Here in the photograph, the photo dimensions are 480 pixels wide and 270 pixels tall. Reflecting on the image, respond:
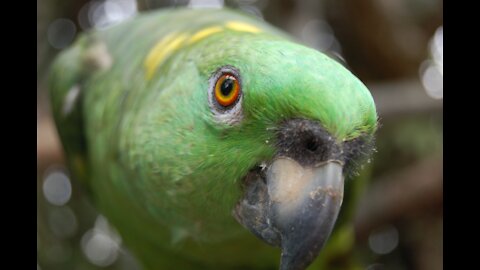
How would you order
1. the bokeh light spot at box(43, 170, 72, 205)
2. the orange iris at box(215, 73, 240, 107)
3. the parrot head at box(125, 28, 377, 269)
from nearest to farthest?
the parrot head at box(125, 28, 377, 269), the orange iris at box(215, 73, 240, 107), the bokeh light spot at box(43, 170, 72, 205)

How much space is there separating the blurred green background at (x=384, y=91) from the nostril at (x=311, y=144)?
1.75m

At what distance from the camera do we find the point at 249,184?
3.81 feet

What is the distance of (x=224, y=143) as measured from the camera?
3.83 feet

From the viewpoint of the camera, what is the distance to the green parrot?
104 centimetres

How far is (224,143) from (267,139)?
0.12 metres

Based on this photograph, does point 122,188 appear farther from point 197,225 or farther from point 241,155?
point 241,155

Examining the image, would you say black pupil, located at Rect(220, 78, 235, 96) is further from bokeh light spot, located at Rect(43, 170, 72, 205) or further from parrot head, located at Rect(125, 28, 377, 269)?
bokeh light spot, located at Rect(43, 170, 72, 205)

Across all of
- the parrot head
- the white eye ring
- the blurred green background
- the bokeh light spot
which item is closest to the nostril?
A: the parrot head

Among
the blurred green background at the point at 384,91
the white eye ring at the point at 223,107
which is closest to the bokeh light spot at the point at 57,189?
the blurred green background at the point at 384,91

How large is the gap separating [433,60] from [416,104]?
0.80 metres

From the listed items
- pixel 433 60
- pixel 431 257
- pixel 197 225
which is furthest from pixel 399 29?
pixel 197 225

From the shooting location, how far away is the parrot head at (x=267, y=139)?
1.03m

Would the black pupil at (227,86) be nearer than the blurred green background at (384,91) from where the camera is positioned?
Yes

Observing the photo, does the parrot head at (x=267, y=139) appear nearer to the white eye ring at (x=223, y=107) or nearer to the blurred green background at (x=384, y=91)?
the white eye ring at (x=223, y=107)
